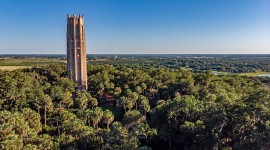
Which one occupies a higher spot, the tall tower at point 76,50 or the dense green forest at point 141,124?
the tall tower at point 76,50

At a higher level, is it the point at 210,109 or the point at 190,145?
the point at 210,109

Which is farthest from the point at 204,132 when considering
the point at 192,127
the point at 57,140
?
the point at 57,140

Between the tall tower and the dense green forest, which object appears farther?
the tall tower

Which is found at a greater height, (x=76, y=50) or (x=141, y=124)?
(x=76, y=50)

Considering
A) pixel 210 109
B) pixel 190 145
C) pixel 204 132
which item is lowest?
pixel 190 145

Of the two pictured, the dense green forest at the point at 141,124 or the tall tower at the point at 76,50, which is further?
the tall tower at the point at 76,50

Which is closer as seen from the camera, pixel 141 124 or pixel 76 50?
pixel 141 124

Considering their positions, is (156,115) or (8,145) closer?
(8,145)

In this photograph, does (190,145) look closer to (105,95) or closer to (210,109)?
(210,109)
